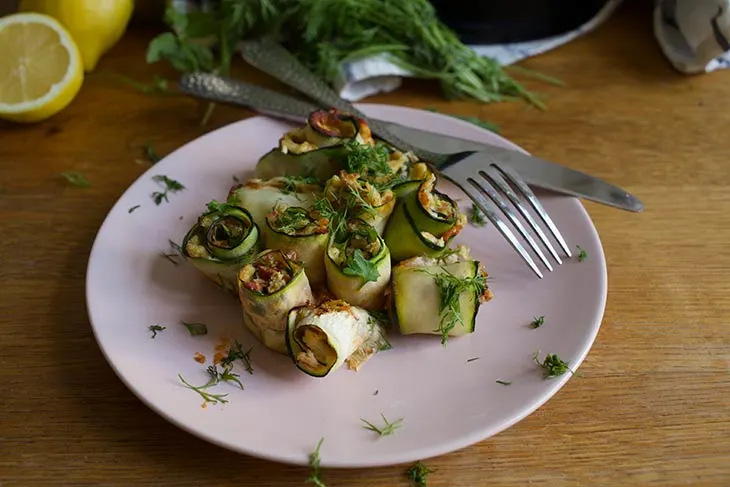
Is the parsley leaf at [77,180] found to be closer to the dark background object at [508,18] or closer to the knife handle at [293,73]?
the knife handle at [293,73]

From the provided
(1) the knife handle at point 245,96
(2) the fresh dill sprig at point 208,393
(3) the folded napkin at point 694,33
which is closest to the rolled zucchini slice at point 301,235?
(2) the fresh dill sprig at point 208,393

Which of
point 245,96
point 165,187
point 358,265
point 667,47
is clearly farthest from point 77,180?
point 667,47

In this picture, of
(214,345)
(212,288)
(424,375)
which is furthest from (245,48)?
(424,375)

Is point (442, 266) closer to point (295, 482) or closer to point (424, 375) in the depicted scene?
point (424, 375)

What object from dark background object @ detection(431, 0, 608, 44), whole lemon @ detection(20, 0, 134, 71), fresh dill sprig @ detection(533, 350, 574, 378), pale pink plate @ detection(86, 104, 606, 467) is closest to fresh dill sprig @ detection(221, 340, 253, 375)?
pale pink plate @ detection(86, 104, 606, 467)

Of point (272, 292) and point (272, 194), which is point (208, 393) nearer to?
point (272, 292)

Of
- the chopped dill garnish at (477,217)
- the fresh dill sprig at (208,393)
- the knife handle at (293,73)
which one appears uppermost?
the knife handle at (293,73)
